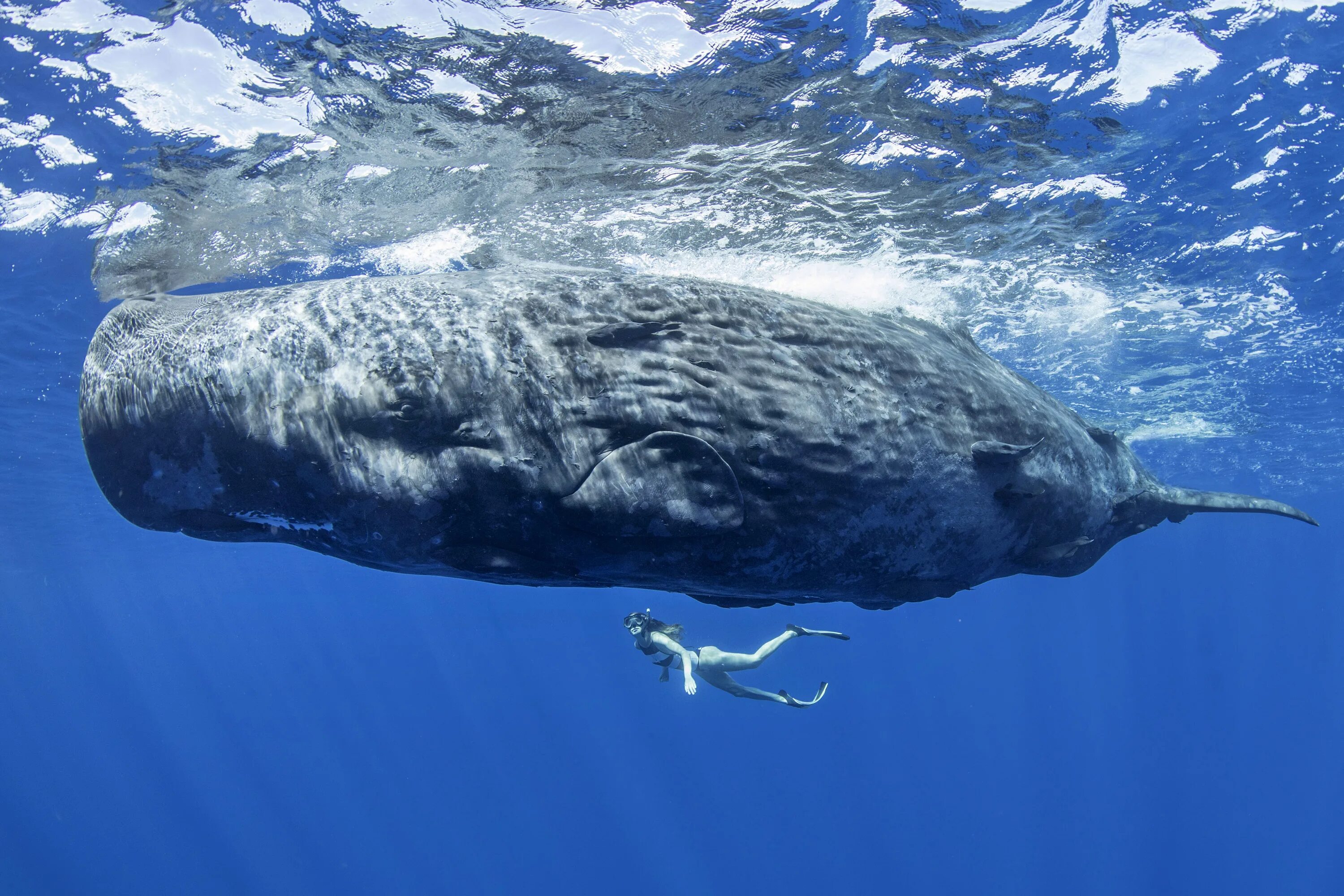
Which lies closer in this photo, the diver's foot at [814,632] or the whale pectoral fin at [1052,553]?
the whale pectoral fin at [1052,553]

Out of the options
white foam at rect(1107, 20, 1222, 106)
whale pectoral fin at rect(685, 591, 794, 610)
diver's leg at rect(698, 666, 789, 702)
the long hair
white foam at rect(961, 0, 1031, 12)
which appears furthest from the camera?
diver's leg at rect(698, 666, 789, 702)

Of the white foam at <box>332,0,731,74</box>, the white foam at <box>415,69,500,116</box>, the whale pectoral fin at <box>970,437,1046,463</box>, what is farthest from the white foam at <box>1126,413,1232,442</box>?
the white foam at <box>415,69,500,116</box>

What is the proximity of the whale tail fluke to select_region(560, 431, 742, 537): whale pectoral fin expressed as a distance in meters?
4.61

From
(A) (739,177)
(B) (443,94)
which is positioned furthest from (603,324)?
(A) (739,177)

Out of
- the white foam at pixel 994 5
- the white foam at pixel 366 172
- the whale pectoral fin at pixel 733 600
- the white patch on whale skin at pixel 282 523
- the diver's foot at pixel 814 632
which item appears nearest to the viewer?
the white patch on whale skin at pixel 282 523

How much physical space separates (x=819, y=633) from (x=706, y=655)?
10758mm

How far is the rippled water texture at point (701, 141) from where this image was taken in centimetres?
747

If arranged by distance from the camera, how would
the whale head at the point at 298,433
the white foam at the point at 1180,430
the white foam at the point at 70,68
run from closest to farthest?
the whale head at the point at 298,433, the white foam at the point at 70,68, the white foam at the point at 1180,430

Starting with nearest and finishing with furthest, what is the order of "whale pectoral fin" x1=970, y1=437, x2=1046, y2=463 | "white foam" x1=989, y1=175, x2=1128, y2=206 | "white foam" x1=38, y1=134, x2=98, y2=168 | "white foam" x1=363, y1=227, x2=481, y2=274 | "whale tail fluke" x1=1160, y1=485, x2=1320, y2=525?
"whale pectoral fin" x1=970, y1=437, x2=1046, y2=463
"whale tail fluke" x1=1160, y1=485, x2=1320, y2=525
"white foam" x1=38, y1=134, x2=98, y2=168
"white foam" x1=989, y1=175, x2=1128, y2=206
"white foam" x1=363, y1=227, x2=481, y2=274

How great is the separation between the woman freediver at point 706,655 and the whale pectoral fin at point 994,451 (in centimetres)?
486

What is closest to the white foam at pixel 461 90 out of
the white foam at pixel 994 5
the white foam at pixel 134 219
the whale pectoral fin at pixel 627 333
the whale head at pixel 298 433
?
the white foam at pixel 134 219

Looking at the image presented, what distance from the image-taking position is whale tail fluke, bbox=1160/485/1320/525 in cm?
590

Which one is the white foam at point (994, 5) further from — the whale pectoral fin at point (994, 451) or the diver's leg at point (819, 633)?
the diver's leg at point (819, 633)

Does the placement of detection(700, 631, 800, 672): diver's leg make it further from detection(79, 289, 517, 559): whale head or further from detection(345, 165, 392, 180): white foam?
detection(79, 289, 517, 559): whale head
